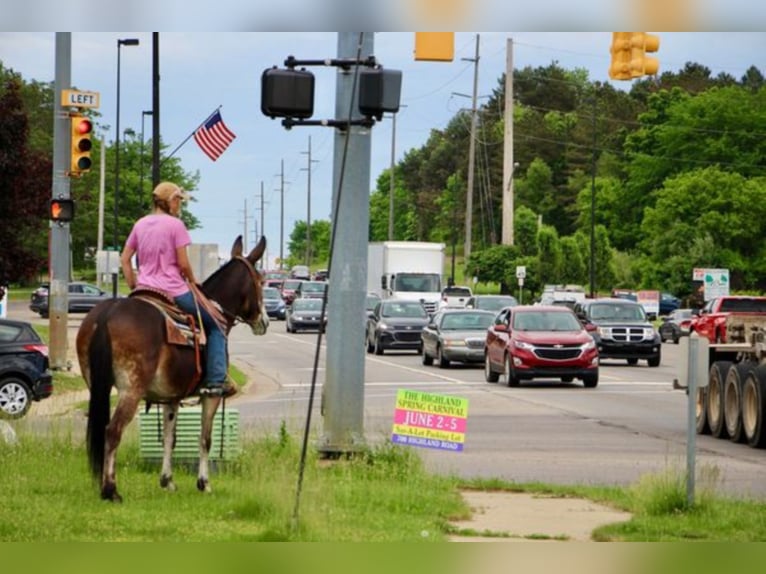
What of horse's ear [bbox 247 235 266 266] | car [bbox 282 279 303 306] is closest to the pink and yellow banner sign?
horse's ear [bbox 247 235 266 266]

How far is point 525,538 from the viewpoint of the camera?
40.3 ft

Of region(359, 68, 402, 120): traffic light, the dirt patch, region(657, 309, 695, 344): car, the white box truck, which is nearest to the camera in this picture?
the dirt patch

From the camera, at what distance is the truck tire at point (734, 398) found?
22844 millimetres

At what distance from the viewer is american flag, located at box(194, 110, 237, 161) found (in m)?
32.8

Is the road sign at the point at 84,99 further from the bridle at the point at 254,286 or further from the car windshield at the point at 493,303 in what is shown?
the car windshield at the point at 493,303

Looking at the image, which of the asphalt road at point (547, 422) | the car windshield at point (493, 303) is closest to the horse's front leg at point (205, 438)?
the asphalt road at point (547, 422)

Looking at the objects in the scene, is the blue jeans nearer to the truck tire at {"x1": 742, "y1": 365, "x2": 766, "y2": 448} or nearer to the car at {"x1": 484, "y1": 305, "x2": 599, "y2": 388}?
the truck tire at {"x1": 742, "y1": 365, "x2": 766, "y2": 448}

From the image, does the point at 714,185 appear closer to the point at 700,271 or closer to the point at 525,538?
the point at 700,271

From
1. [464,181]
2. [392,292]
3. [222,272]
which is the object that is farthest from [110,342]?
[464,181]

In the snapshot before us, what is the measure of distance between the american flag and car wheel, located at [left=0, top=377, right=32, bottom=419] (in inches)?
264

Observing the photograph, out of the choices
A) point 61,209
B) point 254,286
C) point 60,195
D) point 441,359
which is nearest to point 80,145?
point 61,209

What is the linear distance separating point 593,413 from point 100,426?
55.4ft

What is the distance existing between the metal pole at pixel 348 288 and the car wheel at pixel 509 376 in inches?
755

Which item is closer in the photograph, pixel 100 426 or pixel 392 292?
pixel 100 426
